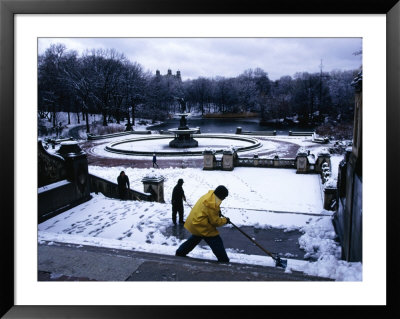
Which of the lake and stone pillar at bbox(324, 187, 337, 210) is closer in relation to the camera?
stone pillar at bbox(324, 187, 337, 210)

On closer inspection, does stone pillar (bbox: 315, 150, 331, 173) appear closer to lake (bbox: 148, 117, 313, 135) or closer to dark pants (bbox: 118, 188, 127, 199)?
dark pants (bbox: 118, 188, 127, 199)

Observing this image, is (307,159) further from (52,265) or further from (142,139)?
(142,139)

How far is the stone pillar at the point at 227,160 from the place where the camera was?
17.5 metres

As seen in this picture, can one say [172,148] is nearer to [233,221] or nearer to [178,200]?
[233,221]

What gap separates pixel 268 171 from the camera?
673 inches

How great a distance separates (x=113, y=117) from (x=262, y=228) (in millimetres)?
28657

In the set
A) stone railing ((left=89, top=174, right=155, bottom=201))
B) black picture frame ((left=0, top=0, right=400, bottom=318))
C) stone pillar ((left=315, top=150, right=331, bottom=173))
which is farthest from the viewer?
stone pillar ((left=315, top=150, right=331, bottom=173))

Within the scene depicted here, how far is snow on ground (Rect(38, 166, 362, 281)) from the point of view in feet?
17.0

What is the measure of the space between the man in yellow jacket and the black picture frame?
833 mm

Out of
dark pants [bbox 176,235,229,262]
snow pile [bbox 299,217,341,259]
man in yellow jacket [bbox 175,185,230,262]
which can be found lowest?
snow pile [bbox 299,217,341,259]

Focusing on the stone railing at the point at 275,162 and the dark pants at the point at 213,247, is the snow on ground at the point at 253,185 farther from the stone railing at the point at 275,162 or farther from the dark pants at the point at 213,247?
the dark pants at the point at 213,247

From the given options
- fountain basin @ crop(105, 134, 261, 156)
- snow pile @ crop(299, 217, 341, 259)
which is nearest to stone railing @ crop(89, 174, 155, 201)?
snow pile @ crop(299, 217, 341, 259)

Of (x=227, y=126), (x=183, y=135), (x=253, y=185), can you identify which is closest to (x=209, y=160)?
(x=253, y=185)

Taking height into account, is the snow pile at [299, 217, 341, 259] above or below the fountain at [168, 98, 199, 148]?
below
